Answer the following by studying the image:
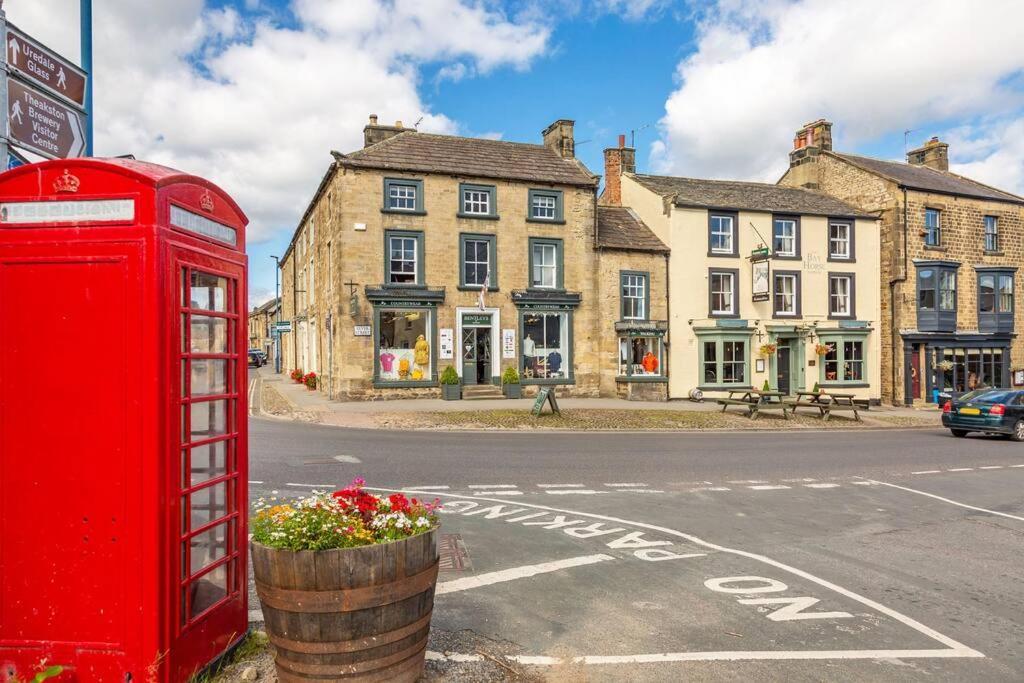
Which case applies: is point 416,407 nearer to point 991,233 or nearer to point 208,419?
point 208,419

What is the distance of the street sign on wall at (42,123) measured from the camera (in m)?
4.78

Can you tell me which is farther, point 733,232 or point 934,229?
point 934,229

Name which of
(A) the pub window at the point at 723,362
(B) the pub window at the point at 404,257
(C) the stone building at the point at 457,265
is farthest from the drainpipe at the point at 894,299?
(B) the pub window at the point at 404,257

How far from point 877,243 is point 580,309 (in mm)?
15462

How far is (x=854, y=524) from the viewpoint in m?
8.70

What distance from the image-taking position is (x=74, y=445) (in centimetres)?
344

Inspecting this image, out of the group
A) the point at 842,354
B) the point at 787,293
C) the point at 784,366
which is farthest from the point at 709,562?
the point at 842,354

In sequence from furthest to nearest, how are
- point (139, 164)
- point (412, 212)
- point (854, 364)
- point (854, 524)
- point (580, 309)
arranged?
point (854, 364) → point (580, 309) → point (412, 212) → point (854, 524) → point (139, 164)

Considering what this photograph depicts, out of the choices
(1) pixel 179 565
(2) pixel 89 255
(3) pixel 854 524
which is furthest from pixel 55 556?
(3) pixel 854 524

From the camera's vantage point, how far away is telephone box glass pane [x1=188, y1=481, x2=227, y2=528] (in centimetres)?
380

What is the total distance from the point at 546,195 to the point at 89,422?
25425 millimetres

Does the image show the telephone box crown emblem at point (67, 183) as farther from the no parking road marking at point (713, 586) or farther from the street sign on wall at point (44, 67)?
the no parking road marking at point (713, 586)

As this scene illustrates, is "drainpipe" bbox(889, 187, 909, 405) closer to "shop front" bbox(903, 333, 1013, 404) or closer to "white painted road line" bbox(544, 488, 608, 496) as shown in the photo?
"shop front" bbox(903, 333, 1013, 404)

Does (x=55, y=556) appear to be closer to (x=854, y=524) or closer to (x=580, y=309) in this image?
(x=854, y=524)
